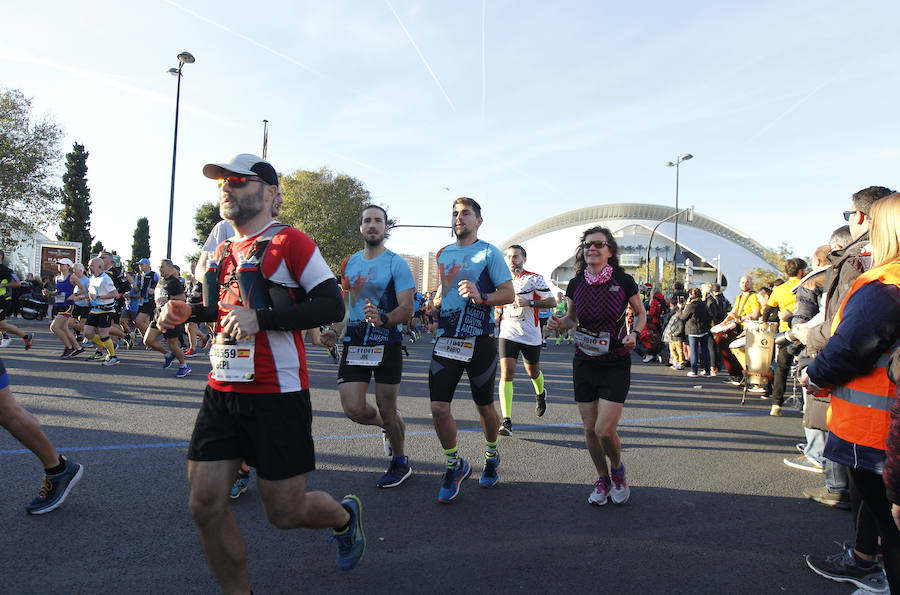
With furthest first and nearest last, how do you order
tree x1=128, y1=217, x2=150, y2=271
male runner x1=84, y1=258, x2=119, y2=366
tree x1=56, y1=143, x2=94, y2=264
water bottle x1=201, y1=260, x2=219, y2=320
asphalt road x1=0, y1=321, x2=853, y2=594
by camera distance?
tree x1=128, y1=217, x2=150, y2=271 → tree x1=56, y1=143, x2=94, y2=264 → male runner x1=84, y1=258, x2=119, y2=366 → asphalt road x1=0, y1=321, x2=853, y2=594 → water bottle x1=201, y1=260, x2=219, y2=320

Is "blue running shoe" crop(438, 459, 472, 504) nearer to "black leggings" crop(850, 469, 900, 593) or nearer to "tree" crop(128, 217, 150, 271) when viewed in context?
"black leggings" crop(850, 469, 900, 593)

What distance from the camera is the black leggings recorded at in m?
2.21

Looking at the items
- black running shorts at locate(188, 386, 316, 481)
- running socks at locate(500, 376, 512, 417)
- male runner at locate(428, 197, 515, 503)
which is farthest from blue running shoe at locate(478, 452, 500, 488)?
black running shorts at locate(188, 386, 316, 481)

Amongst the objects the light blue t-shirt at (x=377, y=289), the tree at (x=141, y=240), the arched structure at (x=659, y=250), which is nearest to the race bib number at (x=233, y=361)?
the light blue t-shirt at (x=377, y=289)

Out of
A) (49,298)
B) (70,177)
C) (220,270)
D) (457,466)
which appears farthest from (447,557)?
(70,177)

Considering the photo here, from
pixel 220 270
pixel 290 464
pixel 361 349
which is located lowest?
pixel 290 464

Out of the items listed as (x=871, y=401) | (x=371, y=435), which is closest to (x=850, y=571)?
(x=871, y=401)

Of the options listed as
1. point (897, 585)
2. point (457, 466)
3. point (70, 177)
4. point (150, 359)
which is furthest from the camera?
point (70, 177)

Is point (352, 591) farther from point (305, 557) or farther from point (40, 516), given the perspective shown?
point (40, 516)

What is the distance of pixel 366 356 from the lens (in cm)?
405

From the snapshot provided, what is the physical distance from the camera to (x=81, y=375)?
335 inches

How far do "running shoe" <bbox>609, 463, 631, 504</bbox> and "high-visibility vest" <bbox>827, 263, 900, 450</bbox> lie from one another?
1667mm

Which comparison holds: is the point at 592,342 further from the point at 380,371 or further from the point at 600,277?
the point at 380,371

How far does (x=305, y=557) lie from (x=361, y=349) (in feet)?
5.14
